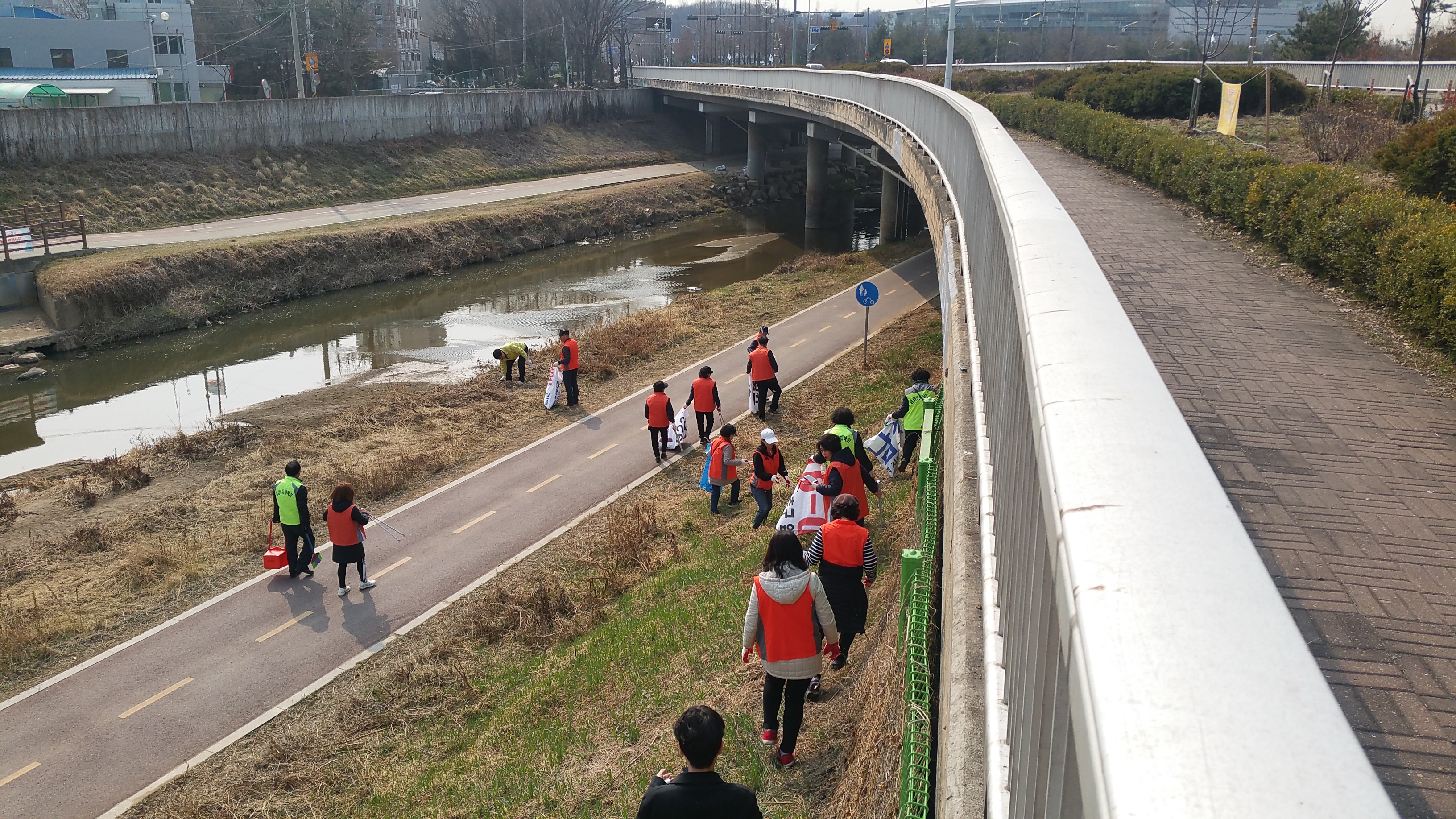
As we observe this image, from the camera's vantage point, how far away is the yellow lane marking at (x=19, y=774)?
8695 millimetres

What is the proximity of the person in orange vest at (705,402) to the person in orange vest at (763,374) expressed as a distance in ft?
2.53

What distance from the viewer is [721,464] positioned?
13070 mm

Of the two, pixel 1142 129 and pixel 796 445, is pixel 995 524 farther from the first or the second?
pixel 1142 129

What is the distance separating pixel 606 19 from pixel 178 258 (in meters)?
58.2

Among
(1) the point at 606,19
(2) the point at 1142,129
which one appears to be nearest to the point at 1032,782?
(2) the point at 1142,129

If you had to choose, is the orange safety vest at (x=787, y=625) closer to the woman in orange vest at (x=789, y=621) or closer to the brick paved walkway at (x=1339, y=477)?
the woman in orange vest at (x=789, y=621)

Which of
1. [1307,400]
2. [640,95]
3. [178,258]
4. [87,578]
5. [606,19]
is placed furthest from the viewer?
[606,19]

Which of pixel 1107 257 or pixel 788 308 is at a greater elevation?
pixel 1107 257

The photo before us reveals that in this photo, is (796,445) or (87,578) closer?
(87,578)

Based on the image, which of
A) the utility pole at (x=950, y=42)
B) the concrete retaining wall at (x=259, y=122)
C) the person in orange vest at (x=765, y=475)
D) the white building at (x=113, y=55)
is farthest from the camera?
the white building at (x=113, y=55)

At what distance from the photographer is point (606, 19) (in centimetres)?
8175

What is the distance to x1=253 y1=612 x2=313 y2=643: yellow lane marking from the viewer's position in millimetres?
10883

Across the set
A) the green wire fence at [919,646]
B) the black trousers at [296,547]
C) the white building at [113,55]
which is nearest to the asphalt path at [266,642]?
the black trousers at [296,547]

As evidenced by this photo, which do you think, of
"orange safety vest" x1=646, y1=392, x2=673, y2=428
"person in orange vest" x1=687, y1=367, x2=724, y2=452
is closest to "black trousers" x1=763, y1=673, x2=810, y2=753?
"orange safety vest" x1=646, y1=392, x2=673, y2=428
